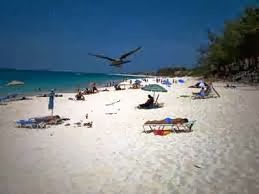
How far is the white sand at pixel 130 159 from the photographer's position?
255 inches

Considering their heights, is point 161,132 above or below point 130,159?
above

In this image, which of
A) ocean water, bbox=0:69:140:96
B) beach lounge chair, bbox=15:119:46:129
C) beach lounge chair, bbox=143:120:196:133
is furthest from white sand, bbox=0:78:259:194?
ocean water, bbox=0:69:140:96

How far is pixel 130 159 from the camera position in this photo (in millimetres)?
8422

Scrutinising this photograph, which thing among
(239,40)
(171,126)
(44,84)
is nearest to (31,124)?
(171,126)

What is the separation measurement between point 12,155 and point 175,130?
5757 mm

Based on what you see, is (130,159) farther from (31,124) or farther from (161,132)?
(31,124)

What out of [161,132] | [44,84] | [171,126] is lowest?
[161,132]

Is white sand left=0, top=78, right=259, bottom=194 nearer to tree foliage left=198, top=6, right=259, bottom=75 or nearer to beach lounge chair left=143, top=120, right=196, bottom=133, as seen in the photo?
beach lounge chair left=143, top=120, right=196, bottom=133

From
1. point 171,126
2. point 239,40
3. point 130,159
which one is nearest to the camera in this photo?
point 130,159

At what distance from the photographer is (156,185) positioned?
647cm

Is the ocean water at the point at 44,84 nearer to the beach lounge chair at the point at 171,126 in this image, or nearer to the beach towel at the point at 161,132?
the beach lounge chair at the point at 171,126

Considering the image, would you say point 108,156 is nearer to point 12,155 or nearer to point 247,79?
point 12,155

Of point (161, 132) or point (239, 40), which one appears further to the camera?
point (239, 40)

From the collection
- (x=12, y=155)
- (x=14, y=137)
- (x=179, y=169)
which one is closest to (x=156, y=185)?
(x=179, y=169)
